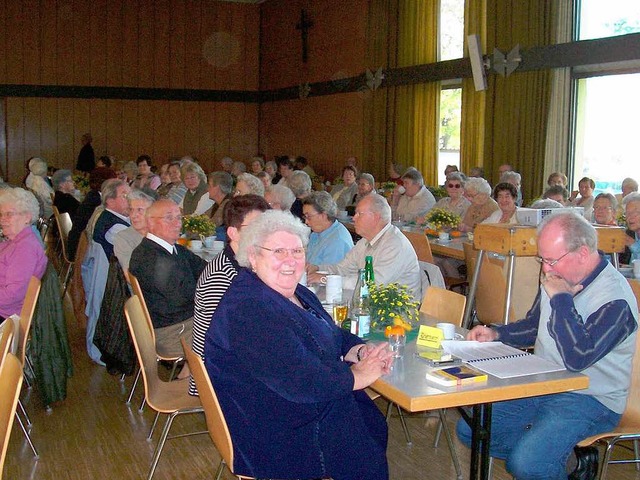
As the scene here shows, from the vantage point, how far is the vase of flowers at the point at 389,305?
120 inches

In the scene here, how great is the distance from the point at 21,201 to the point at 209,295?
5.56 ft

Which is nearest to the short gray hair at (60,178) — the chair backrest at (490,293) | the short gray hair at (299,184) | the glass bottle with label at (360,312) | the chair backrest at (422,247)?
the short gray hair at (299,184)

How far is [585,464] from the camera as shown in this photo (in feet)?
9.07

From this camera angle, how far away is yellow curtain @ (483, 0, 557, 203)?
9977 mm

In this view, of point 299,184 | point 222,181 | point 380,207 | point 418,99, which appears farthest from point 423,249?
point 418,99

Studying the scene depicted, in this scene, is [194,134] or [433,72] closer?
[433,72]

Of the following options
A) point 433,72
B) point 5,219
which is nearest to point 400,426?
point 5,219

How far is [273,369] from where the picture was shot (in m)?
2.35

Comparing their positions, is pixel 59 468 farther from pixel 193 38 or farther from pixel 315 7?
pixel 193 38

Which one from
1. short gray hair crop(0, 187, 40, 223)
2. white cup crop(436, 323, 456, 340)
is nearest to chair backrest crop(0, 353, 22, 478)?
white cup crop(436, 323, 456, 340)

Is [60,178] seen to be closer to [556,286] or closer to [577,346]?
[556,286]

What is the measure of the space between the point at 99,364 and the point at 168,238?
1.49 metres

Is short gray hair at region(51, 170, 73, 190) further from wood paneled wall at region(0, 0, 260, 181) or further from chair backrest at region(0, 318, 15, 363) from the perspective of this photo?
wood paneled wall at region(0, 0, 260, 181)

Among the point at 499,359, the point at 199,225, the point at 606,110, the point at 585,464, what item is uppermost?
the point at 606,110
